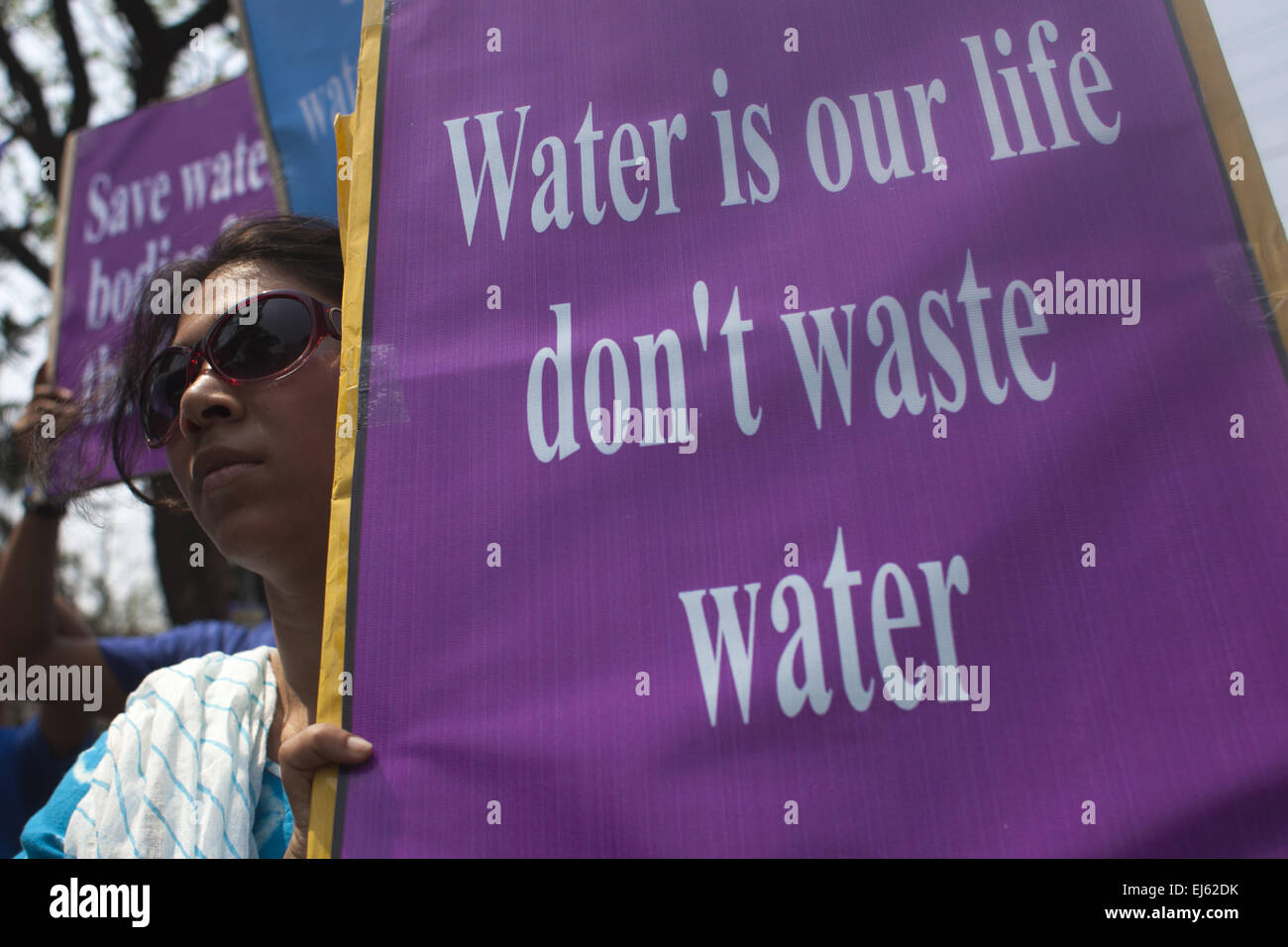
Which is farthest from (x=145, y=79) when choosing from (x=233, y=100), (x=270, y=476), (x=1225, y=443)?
(x=1225, y=443)

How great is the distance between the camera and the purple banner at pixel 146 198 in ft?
9.90

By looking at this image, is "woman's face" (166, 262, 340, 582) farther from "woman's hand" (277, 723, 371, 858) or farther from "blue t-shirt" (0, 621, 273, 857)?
"blue t-shirt" (0, 621, 273, 857)

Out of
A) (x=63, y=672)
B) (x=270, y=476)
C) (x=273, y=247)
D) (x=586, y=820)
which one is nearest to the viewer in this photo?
(x=586, y=820)

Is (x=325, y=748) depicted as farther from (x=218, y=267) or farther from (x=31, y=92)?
(x=31, y=92)

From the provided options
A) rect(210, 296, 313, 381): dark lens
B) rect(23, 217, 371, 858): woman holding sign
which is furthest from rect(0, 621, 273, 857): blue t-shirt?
rect(210, 296, 313, 381): dark lens

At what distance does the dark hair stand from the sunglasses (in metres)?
0.13

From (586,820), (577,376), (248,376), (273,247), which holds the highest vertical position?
(273,247)

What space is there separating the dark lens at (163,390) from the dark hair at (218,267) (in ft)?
0.53

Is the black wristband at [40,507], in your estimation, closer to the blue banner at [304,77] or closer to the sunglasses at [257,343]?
the blue banner at [304,77]

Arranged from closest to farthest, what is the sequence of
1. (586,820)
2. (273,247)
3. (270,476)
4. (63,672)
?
1. (586,820)
2. (270,476)
3. (273,247)
4. (63,672)

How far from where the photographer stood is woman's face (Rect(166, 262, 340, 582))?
4.56 feet

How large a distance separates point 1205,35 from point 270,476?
1429mm

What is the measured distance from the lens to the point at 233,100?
3172mm

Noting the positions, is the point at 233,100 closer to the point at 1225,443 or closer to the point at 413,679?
the point at 413,679
